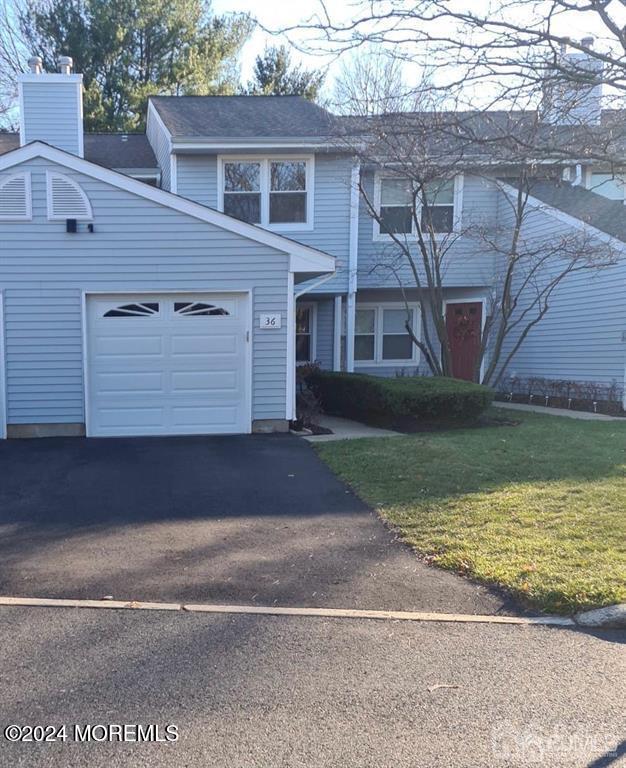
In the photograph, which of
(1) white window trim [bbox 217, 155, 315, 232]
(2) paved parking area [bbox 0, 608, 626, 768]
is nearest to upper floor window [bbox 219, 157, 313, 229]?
(1) white window trim [bbox 217, 155, 315, 232]

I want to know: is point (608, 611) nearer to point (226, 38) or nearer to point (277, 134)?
point (277, 134)

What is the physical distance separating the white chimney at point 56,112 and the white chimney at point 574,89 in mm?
10590

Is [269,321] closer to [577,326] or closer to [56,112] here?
[56,112]

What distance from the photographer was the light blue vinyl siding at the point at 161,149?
597 inches

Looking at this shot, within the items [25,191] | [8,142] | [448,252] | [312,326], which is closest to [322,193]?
[312,326]

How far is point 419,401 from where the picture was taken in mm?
11000

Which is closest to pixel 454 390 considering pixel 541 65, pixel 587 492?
pixel 587 492

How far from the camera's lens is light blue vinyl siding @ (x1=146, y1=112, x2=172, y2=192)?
15.2m

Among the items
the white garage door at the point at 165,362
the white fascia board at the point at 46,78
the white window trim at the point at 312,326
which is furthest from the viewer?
the white window trim at the point at 312,326

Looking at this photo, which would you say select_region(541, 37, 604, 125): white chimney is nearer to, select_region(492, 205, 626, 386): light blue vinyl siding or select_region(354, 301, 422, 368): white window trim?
select_region(492, 205, 626, 386): light blue vinyl siding

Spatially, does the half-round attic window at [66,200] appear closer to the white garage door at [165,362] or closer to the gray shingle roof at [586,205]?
the white garage door at [165,362]

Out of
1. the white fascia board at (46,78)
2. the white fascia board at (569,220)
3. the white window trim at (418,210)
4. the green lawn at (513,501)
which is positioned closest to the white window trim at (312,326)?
the white window trim at (418,210)

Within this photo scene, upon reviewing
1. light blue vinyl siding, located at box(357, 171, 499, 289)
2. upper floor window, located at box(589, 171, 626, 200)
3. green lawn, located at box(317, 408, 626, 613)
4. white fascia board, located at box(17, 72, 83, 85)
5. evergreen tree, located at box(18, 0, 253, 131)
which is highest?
evergreen tree, located at box(18, 0, 253, 131)

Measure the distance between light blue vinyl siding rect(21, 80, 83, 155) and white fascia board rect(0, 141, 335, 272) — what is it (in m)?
4.24
